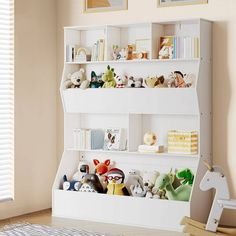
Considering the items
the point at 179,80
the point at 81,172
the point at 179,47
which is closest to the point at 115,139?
the point at 81,172

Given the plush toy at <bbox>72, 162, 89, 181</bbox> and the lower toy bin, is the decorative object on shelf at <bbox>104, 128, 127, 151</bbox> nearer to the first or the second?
the plush toy at <bbox>72, 162, 89, 181</bbox>

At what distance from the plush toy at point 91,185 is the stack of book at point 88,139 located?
0.25 meters

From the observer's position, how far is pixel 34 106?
532cm

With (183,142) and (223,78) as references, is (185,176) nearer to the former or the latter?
(183,142)

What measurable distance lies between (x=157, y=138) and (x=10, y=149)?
3.74ft

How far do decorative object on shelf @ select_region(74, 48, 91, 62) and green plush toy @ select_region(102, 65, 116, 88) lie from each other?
20cm

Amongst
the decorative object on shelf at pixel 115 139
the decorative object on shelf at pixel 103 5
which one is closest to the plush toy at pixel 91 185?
the decorative object on shelf at pixel 115 139

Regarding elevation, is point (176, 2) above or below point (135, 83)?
above

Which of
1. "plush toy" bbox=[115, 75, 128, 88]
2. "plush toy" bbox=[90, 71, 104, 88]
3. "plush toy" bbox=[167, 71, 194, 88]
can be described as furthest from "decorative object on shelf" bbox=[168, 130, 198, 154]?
"plush toy" bbox=[90, 71, 104, 88]

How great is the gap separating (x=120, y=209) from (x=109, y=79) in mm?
999

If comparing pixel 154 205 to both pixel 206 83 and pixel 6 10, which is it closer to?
pixel 206 83

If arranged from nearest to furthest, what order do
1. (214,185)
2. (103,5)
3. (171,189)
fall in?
(214,185), (171,189), (103,5)

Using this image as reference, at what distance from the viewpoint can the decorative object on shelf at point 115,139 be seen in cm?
503

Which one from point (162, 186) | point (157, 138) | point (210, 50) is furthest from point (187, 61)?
point (162, 186)
